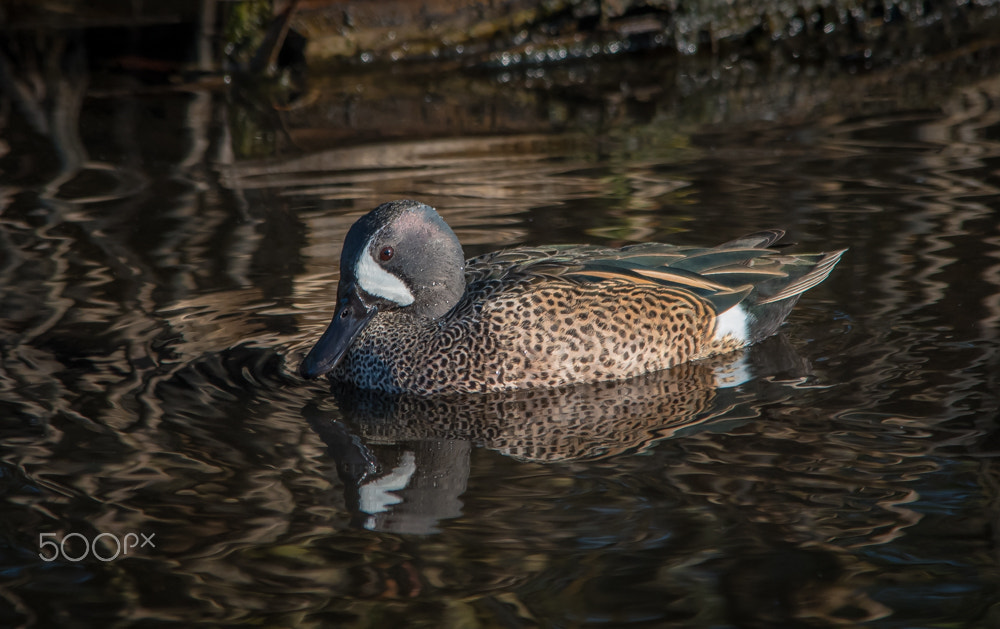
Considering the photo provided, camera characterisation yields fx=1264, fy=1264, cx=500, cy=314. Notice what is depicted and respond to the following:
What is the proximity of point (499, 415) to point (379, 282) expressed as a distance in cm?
83

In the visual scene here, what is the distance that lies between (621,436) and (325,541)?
1291 mm

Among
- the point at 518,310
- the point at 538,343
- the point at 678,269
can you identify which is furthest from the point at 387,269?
the point at 678,269

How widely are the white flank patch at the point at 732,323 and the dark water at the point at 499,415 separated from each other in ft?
0.61

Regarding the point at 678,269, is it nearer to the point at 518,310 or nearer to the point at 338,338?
the point at 518,310

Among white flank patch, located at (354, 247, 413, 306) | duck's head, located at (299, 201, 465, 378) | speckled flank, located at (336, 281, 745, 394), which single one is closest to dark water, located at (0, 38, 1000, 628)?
speckled flank, located at (336, 281, 745, 394)

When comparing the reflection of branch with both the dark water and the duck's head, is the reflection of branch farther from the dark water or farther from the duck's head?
the duck's head

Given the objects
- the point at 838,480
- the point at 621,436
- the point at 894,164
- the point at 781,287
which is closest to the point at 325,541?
the point at 621,436

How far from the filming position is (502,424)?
194 inches

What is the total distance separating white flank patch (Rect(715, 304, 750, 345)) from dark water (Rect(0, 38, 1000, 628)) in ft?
→ 0.61

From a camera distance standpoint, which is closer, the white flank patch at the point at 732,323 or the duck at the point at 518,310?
the duck at the point at 518,310

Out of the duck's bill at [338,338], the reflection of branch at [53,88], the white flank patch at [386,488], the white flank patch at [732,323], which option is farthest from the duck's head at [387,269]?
the reflection of branch at [53,88]

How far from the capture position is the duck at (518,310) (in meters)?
5.26

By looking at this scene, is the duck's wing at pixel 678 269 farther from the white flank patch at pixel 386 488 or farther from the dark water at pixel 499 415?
the white flank patch at pixel 386 488

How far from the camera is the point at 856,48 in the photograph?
12.4 meters
